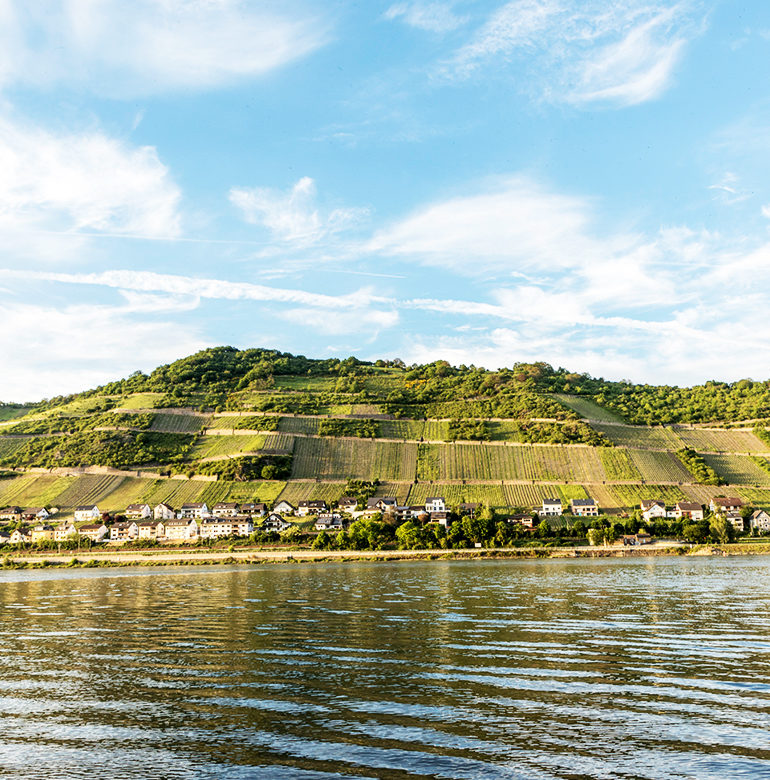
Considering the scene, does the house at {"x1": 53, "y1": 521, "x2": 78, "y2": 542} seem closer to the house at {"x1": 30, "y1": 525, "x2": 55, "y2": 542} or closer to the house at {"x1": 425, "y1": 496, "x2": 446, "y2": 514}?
the house at {"x1": 30, "y1": 525, "x2": 55, "y2": 542}

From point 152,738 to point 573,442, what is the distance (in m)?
125

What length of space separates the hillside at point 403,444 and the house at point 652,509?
2902mm

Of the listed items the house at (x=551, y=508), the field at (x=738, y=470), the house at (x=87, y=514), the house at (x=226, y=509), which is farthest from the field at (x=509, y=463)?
the house at (x=87, y=514)

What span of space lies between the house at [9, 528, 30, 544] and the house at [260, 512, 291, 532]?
119 ft

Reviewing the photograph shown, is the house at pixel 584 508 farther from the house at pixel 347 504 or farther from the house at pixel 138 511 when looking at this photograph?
the house at pixel 138 511

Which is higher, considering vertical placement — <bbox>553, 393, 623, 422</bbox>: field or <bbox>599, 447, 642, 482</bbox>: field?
<bbox>553, 393, 623, 422</bbox>: field

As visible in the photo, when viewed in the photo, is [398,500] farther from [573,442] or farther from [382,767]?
[382,767]

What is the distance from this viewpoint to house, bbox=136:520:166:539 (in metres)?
107

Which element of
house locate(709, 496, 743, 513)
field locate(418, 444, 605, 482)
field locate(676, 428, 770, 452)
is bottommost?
house locate(709, 496, 743, 513)

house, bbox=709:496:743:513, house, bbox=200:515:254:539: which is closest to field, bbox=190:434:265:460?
house, bbox=200:515:254:539

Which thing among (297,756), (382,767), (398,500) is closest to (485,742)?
(382,767)

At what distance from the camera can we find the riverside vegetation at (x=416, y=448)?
11175 cm

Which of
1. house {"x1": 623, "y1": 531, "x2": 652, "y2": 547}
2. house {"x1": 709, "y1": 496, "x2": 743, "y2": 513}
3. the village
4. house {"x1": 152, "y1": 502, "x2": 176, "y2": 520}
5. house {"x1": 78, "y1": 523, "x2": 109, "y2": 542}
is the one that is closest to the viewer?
house {"x1": 623, "y1": 531, "x2": 652, "y2": 547}

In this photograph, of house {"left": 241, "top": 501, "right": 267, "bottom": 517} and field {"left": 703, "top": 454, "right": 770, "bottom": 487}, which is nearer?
house {"left": 241, "top": 501, "right": 267, "bottom": 517}
